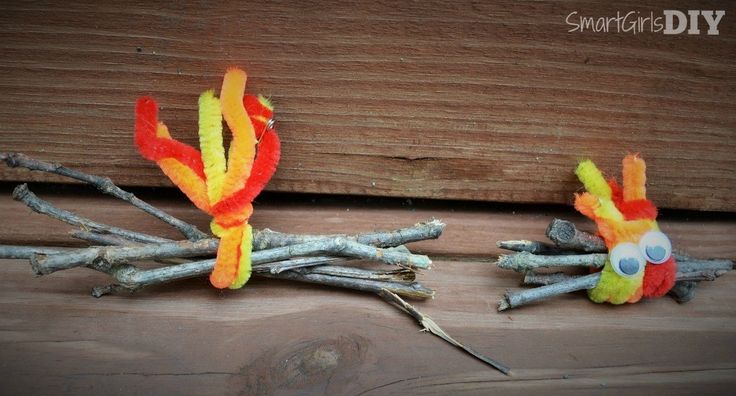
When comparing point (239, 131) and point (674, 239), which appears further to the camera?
point (674, 239)

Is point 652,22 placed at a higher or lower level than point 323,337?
higher

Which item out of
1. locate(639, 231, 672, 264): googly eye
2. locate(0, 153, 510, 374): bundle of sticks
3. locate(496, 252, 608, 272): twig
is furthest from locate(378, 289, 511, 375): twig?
locate(639, 231, 672, 264): googly eye

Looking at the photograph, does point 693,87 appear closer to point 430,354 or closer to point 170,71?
point 430,354

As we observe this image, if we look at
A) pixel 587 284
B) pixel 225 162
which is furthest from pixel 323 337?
pixel 587 284

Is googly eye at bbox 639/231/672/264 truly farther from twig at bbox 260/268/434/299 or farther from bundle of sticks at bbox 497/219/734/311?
twig at bbox 260/268/434/299

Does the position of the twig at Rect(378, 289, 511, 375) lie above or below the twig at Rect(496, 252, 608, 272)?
below

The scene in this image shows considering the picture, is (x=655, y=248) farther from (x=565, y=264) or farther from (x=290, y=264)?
(x=290, y=264)

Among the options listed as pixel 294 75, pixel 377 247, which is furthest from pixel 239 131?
pixel 377 247
